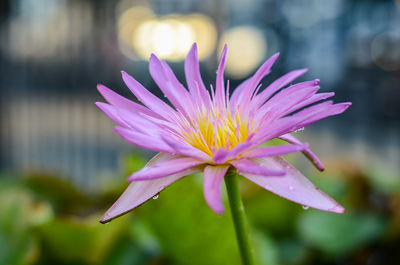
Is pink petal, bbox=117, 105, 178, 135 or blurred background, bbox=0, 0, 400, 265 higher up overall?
pink petal, bbox=117, 105, 178, 135

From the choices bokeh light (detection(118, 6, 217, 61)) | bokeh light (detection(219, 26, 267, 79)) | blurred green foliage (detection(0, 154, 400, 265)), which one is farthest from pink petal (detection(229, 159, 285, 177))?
bokeh light (detection(219, 26, 267, 79))

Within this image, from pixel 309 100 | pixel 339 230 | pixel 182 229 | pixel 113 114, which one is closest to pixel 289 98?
pixel 309 100

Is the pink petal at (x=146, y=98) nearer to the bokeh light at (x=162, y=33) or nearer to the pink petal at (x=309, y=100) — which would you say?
the pink petal at (x=309, y=100)

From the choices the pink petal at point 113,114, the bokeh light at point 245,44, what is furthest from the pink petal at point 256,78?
the bokeh light at point 245,44

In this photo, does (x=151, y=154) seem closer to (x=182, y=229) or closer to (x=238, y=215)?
(x=182, y=229)

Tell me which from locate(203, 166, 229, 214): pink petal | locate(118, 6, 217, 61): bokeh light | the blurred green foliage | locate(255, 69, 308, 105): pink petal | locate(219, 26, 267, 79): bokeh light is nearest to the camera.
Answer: locate(203, 166, 229, 214): pink petal

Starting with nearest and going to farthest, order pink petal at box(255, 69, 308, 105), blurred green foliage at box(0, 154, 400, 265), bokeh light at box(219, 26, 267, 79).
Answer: pink petal at box(255, 69, 308, 105)
blurred green foliage at box(0, 154, 400, 265)
bokeh light at box(219, 26, 267, 79)

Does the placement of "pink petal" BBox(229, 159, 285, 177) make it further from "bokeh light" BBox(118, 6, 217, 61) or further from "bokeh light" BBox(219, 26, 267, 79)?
"bokeh light" BBox(219, 26, 267, 79)
